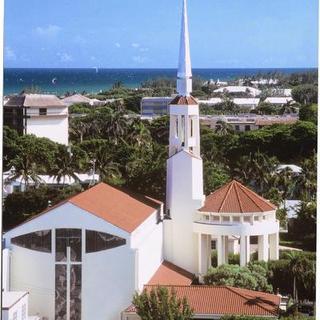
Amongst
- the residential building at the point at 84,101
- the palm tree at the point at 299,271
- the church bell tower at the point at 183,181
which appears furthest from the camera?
the residential building at the point at 84,101

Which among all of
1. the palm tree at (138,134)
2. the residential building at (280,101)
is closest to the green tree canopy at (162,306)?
the residential building at (280,101)

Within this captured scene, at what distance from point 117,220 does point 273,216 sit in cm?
281

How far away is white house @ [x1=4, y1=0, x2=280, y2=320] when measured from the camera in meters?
9.88

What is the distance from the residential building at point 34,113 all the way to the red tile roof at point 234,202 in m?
2.96

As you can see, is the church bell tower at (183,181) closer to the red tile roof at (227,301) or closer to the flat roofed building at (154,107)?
the red tile roof at (227,301)

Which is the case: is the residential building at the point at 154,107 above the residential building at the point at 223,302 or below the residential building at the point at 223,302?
above

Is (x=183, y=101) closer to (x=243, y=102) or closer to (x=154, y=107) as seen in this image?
(x=154, y=107)

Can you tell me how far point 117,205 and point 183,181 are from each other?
1.62 metres

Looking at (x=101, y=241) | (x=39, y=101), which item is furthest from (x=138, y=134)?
(x=101, y=241)

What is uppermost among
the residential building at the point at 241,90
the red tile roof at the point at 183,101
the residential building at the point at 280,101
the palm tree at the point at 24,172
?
the residential building at the point at 241,90

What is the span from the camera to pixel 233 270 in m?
10.8

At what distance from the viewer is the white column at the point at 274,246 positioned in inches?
470

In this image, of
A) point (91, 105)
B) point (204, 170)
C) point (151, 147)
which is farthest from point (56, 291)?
point (91, 105)

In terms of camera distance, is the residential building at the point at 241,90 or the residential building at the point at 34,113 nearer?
the residential building at the point at 34,113
